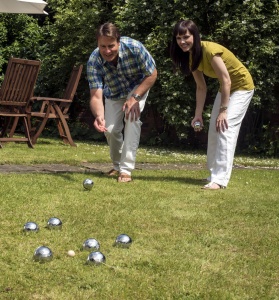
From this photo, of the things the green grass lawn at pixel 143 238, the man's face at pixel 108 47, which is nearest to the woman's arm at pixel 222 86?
the green grass lawn at pixel 143 238

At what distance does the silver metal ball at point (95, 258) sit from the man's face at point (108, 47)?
3.05 m

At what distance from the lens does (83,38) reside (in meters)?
13.8

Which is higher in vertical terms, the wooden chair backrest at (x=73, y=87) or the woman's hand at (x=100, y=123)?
the woman's hand at (x=100, y=123)

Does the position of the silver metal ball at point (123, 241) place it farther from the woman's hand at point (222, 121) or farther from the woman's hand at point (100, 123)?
the woman's hand at point (222, 121)

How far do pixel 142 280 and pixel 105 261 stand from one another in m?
0.32

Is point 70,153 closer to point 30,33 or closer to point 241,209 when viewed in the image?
point 241,209

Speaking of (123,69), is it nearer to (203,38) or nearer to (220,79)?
(220,79)

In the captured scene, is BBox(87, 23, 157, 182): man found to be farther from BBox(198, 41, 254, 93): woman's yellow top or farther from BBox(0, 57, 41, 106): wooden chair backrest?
BBox(0, 57, 41, 106): wooden chair backrest

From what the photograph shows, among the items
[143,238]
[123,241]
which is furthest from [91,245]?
[143,238]

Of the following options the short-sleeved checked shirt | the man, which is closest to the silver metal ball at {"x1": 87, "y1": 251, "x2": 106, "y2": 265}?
the man

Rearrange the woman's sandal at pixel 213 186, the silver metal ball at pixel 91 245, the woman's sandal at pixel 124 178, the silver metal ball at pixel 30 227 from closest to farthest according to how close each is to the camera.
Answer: the silver metal ball at pixel 91 245
the silver metal ball at pixel 30 227
the woman's sandal at pixel 213 186
the woman's sandal at pixel 124 178

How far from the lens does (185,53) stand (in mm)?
6301

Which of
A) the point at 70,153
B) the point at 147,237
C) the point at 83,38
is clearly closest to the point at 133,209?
the point at 147,237

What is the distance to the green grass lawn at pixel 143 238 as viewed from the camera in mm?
3189
